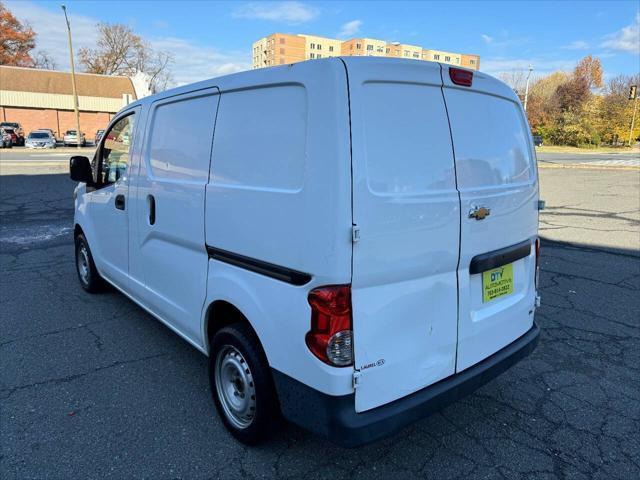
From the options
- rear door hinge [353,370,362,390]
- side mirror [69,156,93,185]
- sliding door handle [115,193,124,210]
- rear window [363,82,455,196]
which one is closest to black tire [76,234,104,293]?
side mirror [69,156,93,185]

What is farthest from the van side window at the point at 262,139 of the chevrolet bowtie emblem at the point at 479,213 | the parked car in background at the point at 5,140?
the parked car in background at the point at 5,140

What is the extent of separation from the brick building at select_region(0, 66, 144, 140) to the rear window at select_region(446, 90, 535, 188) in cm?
5453

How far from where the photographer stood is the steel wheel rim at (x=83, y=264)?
523cm

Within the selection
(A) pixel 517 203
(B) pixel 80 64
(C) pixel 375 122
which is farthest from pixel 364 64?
(B) pixel 80 64

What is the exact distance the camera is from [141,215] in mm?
3586

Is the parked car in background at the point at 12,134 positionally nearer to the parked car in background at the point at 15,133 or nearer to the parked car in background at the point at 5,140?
the parked car in background at the point at 15,133

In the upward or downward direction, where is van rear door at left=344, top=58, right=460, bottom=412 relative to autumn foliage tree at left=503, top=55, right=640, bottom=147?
downward

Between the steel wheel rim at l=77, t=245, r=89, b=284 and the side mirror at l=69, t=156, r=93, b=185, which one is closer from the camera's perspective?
the side mirror at l=69, t=156, r=93, b=185

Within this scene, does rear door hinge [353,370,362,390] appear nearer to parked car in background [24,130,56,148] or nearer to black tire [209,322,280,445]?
black tire [209,322,280,445]

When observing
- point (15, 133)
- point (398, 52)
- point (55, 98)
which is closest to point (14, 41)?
point (55, 98)

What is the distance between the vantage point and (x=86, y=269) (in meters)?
5.30

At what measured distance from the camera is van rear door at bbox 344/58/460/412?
2045 mm

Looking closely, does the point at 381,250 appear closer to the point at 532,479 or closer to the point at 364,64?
the point at 364,64

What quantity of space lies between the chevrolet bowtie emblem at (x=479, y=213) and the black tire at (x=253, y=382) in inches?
53.0
